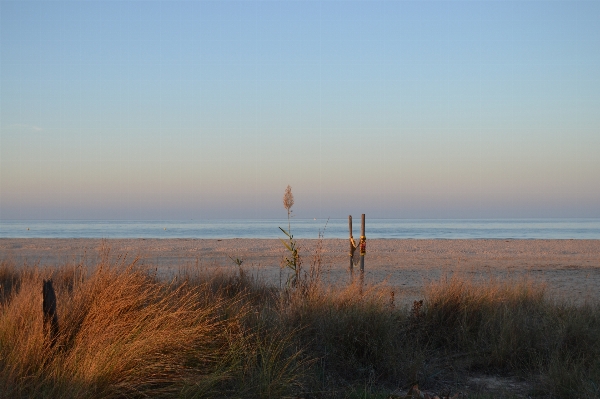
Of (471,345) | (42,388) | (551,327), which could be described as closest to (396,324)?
(471,345)

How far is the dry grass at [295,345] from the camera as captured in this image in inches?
167

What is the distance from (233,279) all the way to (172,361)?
5.07 meters

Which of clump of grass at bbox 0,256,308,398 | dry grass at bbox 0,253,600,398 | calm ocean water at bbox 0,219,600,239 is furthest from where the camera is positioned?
calm ocean water at bbox 0,219,600,239

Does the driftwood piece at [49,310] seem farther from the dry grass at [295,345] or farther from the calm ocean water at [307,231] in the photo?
the calm ocean water at [307,231]

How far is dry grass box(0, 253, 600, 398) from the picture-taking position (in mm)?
4238

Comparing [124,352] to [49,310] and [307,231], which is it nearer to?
[49,310]

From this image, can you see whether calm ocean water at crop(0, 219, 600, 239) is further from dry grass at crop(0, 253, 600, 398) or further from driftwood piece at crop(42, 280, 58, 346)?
driftwood piece at crop(42, 280, 58, 346)

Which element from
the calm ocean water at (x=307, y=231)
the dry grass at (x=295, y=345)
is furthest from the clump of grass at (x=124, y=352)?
the calm ocean water at (x=307, y=231)

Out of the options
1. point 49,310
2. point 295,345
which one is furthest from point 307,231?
point 49,310

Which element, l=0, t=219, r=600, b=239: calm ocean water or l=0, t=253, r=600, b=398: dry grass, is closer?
l=0, t=253, r=600, b=398: dry grass

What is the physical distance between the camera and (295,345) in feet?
18.9

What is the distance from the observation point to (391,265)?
63.9 feet

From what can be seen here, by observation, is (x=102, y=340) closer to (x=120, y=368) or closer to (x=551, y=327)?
(x=120, y=368)

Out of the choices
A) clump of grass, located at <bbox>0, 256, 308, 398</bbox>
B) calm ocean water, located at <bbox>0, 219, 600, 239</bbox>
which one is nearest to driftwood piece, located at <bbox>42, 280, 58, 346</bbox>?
clump of grass, located at <bbox>0, 256, 308, 398</bbox>
